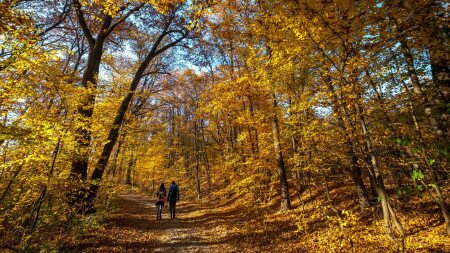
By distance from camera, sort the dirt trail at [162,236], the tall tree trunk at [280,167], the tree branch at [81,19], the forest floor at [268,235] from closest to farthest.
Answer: the forest floor at [268,235]
the dirt trail at [162,236]
the tree branch at [81,19]
the tall tree trunk at [280,167]

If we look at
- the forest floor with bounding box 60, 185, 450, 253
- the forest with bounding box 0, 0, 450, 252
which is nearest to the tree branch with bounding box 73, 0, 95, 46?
the forest with bounding box 0, 0, 450, 252

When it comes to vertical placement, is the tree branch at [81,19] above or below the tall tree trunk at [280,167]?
above

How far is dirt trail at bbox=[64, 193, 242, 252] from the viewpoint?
781 cm

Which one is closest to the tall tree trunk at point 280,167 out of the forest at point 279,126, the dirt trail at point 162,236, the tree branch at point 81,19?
the forest at point 279,126

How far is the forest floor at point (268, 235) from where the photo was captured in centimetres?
631

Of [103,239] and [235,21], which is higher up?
[235,21]

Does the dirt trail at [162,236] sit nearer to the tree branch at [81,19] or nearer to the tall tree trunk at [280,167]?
Answer: the tall tree trunk at [280,167]

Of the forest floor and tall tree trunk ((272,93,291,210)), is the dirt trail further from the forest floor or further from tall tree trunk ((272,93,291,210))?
tall tree trunk ((272,93,291,210))

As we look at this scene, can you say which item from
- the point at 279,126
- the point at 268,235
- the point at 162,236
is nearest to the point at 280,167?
the point at 279,126

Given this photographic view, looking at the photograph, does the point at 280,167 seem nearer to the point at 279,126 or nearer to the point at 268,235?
the point at 279,126

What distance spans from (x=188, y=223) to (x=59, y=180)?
23.5 feet

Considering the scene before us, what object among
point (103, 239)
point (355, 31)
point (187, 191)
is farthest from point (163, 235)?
point (187, 191)

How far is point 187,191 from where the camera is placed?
28.0 metres

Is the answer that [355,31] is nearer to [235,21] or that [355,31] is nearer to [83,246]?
[83,246]
